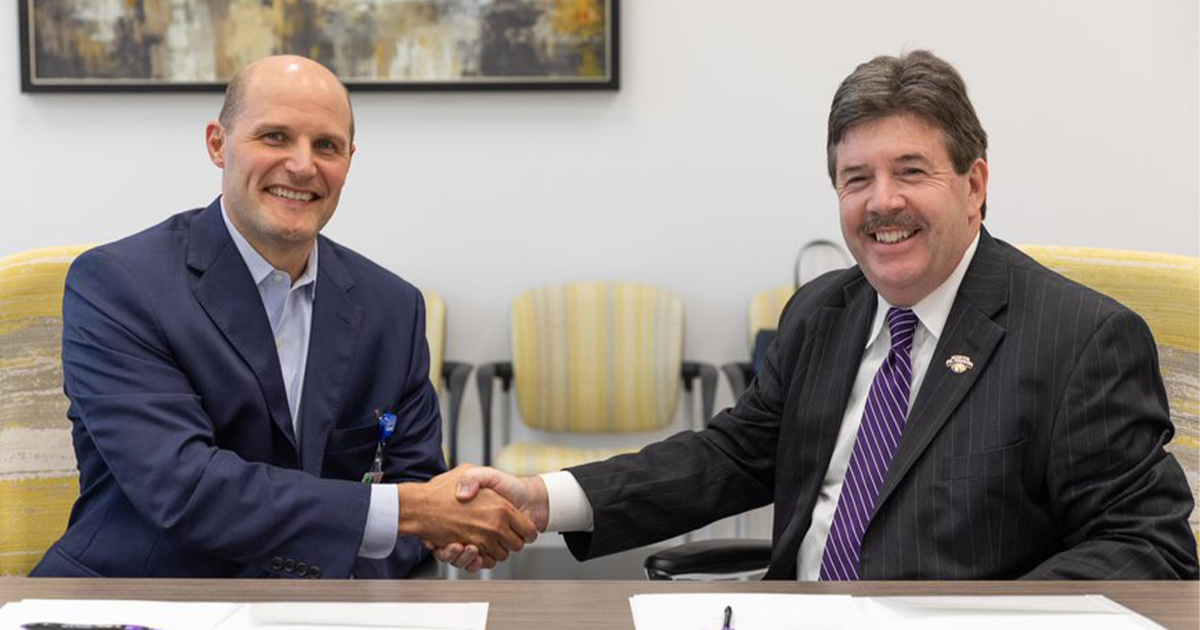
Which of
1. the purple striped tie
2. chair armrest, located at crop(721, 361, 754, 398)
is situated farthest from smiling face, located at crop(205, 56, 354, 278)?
chair armrest, located at crop(721, 361, 754, 398)

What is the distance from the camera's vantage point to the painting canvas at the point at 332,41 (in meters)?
4.89

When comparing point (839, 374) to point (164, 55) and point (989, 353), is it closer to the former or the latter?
point (989, 353)

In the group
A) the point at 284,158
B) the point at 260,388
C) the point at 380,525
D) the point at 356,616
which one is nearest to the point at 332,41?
the point at 284,158

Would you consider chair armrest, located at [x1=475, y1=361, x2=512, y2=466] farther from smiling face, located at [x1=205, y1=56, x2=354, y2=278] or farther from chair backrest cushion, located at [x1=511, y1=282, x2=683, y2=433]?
smiling face, located at [x1=205, y1=56, x2=354, y2=278]

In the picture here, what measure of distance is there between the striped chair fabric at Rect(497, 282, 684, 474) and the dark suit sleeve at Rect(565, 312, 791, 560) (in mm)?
2281

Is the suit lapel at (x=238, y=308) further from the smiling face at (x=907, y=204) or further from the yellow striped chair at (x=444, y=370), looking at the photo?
the yellow striped chair at (x=444, y=370)

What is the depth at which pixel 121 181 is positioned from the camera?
16.4 feet

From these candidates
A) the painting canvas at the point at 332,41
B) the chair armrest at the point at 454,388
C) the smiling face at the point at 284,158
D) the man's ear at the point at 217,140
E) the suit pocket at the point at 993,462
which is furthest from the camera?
the painting canvas at the point at 332,41

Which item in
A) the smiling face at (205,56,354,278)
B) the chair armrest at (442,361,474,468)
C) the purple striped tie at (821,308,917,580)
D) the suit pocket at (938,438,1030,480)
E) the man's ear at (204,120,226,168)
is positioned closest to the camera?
the suit pocket at (938,438,1030,480)

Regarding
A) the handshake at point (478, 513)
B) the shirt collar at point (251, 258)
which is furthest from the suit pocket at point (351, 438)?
the shirt collar at point (251, 258)

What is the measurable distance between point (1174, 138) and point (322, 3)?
340 centimetres

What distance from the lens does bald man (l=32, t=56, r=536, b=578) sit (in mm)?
2178

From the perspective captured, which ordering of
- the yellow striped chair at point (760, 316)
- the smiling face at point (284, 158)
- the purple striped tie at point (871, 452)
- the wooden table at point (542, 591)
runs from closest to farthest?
the wooden table at point (542, 591), the purple striped tie at point (871, 452), the smiling face at point (284, 158), the yellow striped chair at point (760, 316)

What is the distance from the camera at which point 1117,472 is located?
6.44 ft
